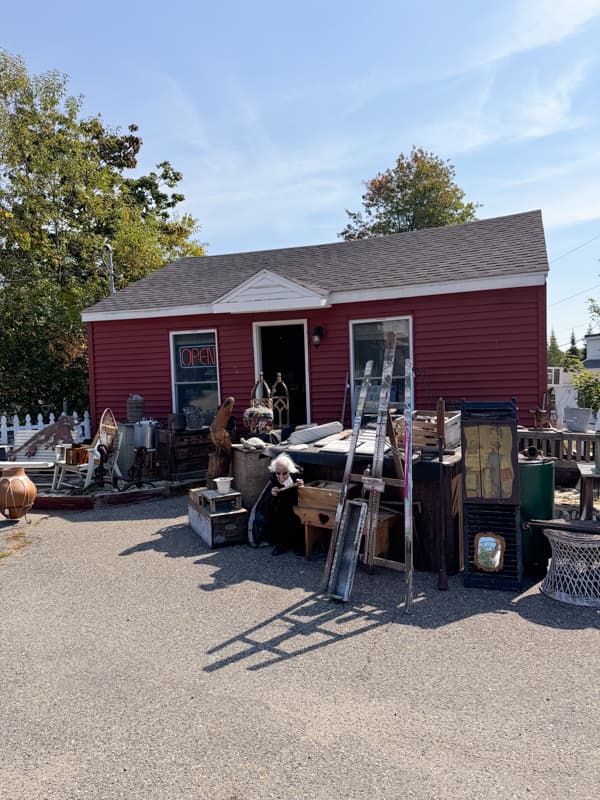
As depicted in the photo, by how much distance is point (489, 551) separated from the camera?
4.68m

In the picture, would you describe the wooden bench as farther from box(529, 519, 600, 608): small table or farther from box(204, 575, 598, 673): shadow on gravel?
box(529, 519, 600, 608): small table

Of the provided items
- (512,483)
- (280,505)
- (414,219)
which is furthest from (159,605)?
(414,219)

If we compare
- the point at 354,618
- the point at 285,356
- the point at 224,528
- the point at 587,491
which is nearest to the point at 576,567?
the point at 587,491

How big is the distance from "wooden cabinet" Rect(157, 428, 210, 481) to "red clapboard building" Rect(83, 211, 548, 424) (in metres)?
1.26

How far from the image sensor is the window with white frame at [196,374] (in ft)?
35.3

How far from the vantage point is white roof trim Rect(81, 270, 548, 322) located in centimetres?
841

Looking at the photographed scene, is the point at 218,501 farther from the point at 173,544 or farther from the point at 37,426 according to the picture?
the point at 37,426

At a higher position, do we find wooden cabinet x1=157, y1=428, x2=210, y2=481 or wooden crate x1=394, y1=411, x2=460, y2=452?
wooden crate x1=394, y1=411, x2=460, y2=452

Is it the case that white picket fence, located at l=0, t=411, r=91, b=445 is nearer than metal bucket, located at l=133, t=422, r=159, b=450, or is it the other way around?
metal bucket, located at l=133, t=422, r=159, b=450

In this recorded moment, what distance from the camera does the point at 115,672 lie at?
11.4 feet

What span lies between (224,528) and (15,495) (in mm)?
2900

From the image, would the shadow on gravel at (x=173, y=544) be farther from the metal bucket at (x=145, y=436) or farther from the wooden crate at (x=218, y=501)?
the metal bucket at (x=145, y=436)

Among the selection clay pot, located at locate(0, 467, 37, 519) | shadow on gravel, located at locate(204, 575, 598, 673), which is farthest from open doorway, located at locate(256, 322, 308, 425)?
shadow on gravel, located at locate(204, 575, 598, 673)

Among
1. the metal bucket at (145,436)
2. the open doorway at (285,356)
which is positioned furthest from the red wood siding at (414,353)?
the metal bucket at (145,436)
